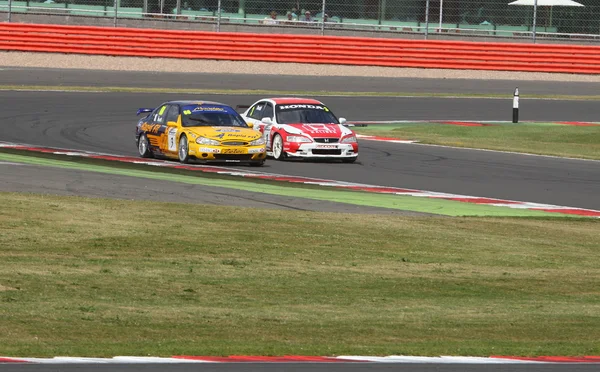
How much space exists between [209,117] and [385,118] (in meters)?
11.0

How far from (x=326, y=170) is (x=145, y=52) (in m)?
19.4

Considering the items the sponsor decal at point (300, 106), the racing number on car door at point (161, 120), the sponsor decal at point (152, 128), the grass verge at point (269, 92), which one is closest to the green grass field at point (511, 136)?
the sponsor decal at point (300, 106)

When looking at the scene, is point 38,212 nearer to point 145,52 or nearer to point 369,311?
point 369,311

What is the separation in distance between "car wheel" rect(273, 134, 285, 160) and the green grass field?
16.5 ft

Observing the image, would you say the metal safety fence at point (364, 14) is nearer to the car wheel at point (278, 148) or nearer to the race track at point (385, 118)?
the race track at point (385, 118)

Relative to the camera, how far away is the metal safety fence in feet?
133

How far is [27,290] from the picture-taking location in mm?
9914

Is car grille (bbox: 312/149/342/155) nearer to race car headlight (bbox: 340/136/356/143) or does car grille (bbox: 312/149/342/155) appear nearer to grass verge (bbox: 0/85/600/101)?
race car headlight (bbox: 340/136/356/143)

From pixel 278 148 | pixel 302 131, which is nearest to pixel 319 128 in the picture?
pixel 302 131

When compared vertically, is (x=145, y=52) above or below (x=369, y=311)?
above

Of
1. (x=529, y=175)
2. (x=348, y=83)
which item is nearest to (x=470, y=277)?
(x=529, y=175)

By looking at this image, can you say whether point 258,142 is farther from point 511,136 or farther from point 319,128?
point 511,136

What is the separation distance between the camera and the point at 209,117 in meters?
22.8

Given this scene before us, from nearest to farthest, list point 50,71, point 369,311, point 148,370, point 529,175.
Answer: point 148,370
point 369,311
point 529,175
point 50,71
